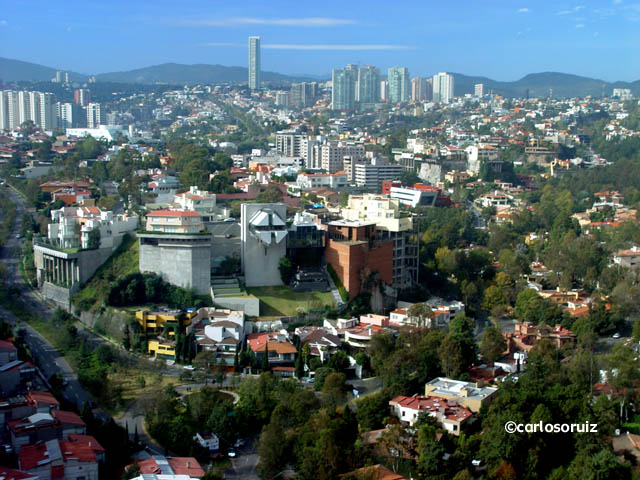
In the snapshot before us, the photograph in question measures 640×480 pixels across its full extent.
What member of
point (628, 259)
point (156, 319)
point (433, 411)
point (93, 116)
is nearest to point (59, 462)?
point (433, 411)

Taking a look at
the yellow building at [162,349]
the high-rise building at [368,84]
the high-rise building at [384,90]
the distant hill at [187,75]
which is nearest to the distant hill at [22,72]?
the distant hill at [187,75]

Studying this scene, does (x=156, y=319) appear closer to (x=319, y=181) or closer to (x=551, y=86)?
(x=319, y=181)

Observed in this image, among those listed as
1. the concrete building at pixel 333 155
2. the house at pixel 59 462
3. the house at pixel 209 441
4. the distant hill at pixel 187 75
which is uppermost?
the distant hill at pixel 187 75

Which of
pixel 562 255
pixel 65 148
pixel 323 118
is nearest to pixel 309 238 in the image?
pixel 562 255

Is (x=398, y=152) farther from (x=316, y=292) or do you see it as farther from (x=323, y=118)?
(x=316, y=292)

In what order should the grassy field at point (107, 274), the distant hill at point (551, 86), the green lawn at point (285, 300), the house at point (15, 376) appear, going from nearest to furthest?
the house at point (15, 376) → the green lawn at point (285, 300) → the grassy field at point (107, 274) → the distant hill at point (551, 86)

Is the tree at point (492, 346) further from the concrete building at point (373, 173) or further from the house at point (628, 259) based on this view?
the concrete building at point (373, 173)

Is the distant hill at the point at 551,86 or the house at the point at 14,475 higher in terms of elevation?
the distant hill at the point at 551,86
